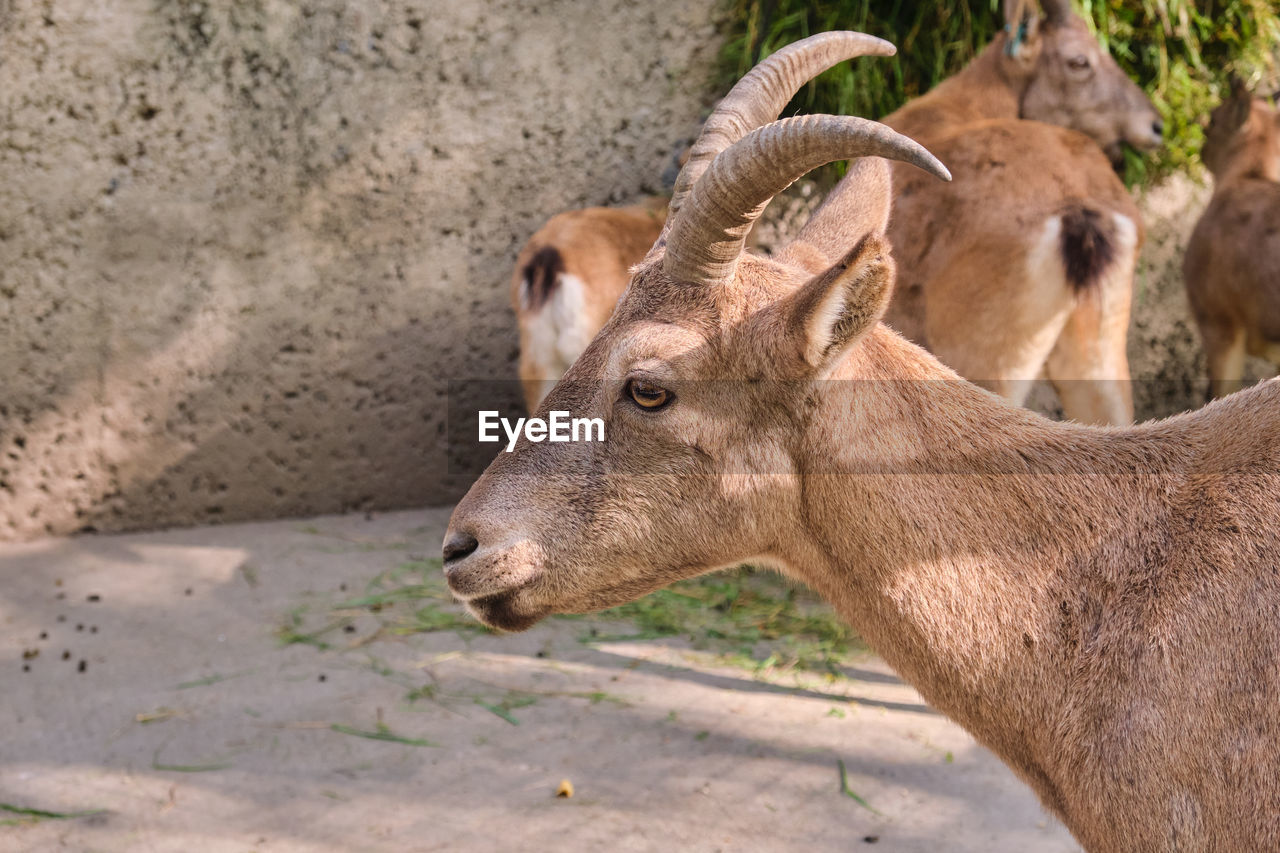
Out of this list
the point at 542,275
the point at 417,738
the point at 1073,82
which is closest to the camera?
the point at 417,738

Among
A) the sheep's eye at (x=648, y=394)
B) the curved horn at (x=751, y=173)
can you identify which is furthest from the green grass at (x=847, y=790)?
the curved horn at (x=751, y=173)

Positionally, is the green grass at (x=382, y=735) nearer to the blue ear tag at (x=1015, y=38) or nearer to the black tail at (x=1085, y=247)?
the black tail at (x=1085, y=247)

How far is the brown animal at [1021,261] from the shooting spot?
16.4ft

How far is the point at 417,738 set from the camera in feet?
14.6

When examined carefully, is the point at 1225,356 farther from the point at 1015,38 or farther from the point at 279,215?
the point at 279,215

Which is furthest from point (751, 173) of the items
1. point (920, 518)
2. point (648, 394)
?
point (920, 518)

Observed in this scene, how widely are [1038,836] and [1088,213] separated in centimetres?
272

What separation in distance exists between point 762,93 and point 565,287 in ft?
9.52

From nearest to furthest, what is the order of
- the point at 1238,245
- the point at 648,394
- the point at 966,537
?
the point at 966,537, the point at 648,394, the point at 1238,245

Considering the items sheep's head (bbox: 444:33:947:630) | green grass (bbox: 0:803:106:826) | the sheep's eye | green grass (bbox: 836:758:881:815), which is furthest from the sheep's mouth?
green grass (bbox: 0:803:106:826)

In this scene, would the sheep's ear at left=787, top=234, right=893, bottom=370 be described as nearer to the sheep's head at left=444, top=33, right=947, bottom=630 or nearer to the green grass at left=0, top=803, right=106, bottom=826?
the sheep's head at left=444, top=33, right=947, bottom=630

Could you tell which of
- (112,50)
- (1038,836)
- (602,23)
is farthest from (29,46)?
(1038,836)

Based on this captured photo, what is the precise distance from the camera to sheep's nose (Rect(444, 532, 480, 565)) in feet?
8.67

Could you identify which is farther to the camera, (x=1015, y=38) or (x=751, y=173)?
(x=1015, y=38)
